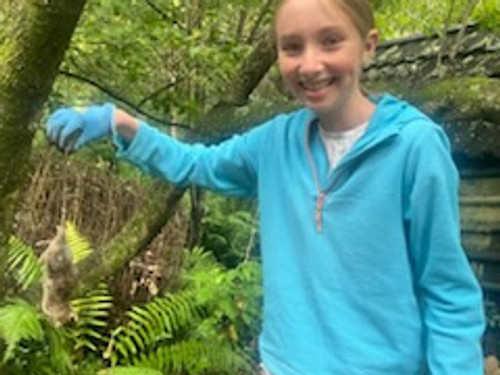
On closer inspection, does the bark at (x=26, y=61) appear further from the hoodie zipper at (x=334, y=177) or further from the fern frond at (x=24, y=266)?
the fern frond at (x=24, y=266)

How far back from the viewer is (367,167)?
165cm

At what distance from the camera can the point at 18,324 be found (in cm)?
298

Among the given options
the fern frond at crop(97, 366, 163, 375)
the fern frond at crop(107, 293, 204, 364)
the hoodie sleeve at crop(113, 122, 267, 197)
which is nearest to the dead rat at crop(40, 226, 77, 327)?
the fern frond at crop(97, 366, 163, 375)

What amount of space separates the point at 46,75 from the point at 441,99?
2.03m

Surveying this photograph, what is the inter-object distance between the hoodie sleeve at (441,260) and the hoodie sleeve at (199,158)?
46 centimetres

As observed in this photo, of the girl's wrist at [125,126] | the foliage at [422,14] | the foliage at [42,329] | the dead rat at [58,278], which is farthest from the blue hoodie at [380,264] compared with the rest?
the foliage at [422,14]

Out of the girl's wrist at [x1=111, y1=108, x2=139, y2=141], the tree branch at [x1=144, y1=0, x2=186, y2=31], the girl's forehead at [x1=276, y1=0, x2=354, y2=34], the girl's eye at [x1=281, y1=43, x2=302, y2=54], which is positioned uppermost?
the tree branch at [x1=144, y1=0, x2=186, y2=31]

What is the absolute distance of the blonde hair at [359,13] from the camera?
66.4 inches

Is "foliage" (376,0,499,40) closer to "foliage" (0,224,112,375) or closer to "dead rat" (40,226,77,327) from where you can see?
"foliage" (0,224,112,375)

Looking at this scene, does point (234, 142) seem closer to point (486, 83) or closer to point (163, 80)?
point (486, 83)

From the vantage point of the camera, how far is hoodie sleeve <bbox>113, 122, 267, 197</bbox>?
1941mm

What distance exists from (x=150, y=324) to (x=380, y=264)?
2840mm

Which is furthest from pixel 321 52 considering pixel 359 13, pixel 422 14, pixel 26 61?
pixel 422 14

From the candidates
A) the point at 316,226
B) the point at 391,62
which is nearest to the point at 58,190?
the point at 316,226
